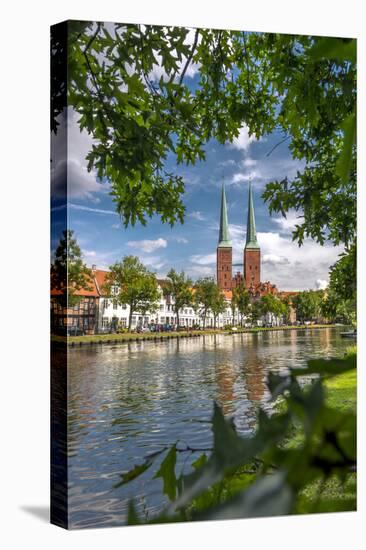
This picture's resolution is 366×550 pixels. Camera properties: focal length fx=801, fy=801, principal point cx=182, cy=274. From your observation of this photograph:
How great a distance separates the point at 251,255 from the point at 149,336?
0.89 meters

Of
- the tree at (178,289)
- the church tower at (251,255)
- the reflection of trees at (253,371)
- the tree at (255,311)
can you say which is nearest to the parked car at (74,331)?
the tree at (178,289)

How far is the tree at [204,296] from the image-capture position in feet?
17.4

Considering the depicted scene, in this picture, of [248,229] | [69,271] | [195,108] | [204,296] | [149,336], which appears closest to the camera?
[69,271]

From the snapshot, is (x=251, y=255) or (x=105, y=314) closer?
(x=105, y=314)

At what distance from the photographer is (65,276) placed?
462 centimetres

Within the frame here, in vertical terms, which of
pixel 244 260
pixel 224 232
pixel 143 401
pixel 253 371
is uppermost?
pixel 224 232

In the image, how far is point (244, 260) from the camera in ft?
17.7

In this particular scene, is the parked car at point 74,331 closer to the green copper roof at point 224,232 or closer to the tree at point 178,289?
the tree at point 178,289

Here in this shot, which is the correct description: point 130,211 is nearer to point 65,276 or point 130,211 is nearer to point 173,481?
point 65,276

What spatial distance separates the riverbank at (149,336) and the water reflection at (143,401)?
0.14 ft

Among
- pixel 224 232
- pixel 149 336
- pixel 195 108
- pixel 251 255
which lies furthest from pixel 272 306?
pixel 195 108

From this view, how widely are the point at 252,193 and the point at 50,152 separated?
147 centimetres

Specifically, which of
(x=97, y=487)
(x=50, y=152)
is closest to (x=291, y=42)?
(x=50, y=152)

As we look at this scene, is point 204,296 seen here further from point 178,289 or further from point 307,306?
point 307,306
